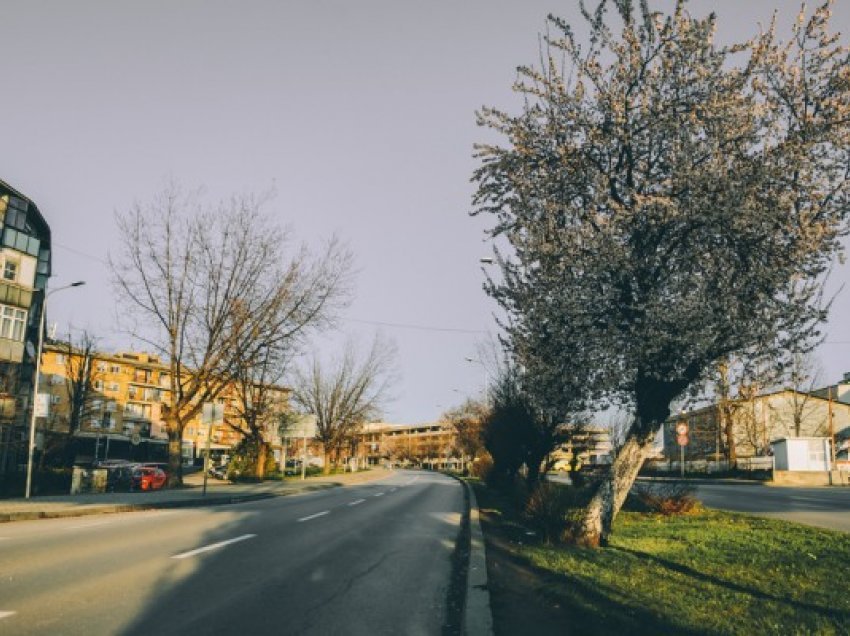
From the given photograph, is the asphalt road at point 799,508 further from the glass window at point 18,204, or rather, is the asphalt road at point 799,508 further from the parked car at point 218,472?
the glass window at point 18,204

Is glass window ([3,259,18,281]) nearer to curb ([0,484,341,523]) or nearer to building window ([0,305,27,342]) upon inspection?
building window ([0,305,27,342])

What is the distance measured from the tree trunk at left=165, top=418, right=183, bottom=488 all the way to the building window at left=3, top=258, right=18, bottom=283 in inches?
697

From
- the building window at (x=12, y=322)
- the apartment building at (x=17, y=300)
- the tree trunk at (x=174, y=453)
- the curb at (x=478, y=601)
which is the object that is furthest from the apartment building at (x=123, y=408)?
the curb at (x=478, y=601)

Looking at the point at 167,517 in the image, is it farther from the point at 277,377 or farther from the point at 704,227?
the point at 277,377

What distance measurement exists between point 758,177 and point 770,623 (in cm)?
669

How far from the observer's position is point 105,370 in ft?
283

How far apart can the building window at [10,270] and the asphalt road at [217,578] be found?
99.8 feet

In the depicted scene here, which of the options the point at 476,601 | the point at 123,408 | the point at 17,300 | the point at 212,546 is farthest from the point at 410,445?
the point at 476,601

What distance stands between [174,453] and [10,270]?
19.1 meters

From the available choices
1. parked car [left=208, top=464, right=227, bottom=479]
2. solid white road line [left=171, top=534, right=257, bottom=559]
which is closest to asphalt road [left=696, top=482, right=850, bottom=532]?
solid white road line [left=171, top=534, right=257, bottom=559]

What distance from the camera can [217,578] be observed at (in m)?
7.19

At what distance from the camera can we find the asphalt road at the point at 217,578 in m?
5.42

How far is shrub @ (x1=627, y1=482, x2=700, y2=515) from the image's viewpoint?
1636 cm

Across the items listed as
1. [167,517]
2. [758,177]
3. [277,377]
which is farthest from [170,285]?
[758,177]
